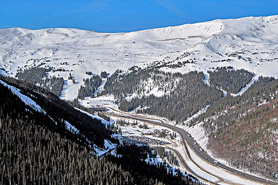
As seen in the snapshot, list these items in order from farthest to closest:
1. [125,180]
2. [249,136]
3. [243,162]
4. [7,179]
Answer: [249,136] < [243,162] < [125,180] < [7,179]

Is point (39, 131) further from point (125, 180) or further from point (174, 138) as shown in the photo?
point (174, 138)

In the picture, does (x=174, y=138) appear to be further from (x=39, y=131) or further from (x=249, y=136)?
(x=39, y=131)

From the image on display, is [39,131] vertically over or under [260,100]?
under

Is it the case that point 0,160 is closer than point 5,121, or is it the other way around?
point 0,160

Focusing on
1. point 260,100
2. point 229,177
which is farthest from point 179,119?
point 229,177

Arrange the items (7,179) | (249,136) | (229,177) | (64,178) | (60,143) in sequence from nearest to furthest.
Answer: (7,179), (64,178), (60,143), (229,177), (249,136)

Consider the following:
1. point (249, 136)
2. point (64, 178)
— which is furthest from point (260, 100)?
point (64, 178)

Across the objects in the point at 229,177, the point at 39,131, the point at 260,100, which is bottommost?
the point at 229,177

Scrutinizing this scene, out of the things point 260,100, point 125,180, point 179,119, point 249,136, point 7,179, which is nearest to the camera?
point 7,179

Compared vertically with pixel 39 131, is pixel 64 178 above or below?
below
